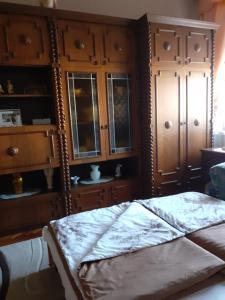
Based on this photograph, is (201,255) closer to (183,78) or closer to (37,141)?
(37,141)

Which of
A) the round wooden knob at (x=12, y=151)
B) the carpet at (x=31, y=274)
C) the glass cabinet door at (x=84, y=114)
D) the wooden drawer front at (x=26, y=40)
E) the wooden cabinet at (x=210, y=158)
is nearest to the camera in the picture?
the carpet at (x=31, y=274)

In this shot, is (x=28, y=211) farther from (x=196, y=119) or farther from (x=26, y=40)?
(x=196, y=119)

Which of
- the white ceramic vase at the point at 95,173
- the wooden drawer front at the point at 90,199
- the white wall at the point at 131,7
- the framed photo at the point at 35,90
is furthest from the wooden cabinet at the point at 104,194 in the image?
the white wall at the point at 131,7

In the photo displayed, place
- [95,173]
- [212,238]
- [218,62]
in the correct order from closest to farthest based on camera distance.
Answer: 1. [212,238]
2. [95,173]
3. [218,62]

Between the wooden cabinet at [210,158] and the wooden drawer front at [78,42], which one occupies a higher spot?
the wooden drawer front at [78,42]

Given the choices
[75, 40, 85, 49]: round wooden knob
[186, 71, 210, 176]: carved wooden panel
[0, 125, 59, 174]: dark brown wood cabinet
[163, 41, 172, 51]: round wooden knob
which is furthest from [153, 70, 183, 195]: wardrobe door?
[0, 125, 59, 174]: dark brown wood cabinet

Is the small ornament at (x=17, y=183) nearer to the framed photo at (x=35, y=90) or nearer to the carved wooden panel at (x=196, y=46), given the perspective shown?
the framed photo at (x=35, y=90)

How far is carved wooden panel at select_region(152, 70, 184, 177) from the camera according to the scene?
8.69 feet

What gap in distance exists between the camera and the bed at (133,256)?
Result: 36.5 inches

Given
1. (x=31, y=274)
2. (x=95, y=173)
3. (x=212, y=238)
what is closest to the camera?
(x=212, y=238)

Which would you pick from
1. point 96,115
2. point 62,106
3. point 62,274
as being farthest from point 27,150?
point 62,274

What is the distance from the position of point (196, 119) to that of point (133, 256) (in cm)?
224

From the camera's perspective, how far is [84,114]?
2.51m

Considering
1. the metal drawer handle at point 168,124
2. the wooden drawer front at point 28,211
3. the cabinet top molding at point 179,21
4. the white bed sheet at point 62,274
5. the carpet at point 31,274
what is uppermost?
the cabinet top molding at point 179,21
